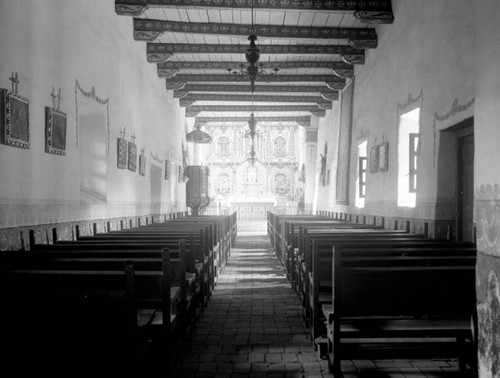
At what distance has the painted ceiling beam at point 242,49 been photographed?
10.1m

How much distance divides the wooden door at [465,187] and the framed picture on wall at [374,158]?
3.05m

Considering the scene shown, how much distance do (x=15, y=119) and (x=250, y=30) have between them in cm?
560

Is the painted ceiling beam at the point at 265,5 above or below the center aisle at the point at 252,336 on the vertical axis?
above

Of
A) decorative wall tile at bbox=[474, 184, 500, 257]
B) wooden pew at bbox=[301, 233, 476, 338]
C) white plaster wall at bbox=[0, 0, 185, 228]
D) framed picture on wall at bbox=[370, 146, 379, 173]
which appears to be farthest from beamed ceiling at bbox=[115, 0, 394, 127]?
decorative wall tile at bbox=[474, 184, 500, 257]

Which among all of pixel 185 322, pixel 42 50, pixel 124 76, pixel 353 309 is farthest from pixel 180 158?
pixel 353 309

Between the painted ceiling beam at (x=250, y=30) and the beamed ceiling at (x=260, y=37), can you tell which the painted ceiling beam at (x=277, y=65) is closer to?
the beamed ceiling at (x=260, y=37)

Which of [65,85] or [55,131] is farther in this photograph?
[65,85]

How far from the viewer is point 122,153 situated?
8.34 m

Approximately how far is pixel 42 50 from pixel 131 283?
3929mm

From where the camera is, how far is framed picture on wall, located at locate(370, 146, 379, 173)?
9.12m

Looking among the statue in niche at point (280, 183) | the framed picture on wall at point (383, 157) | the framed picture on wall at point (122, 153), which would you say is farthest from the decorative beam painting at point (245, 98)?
the statue in niche at point (280, 183)

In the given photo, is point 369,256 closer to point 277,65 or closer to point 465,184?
point 465,184

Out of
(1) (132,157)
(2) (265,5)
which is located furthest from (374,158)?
(1) (132,157)

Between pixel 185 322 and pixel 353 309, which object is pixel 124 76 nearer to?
pixel 185 322
